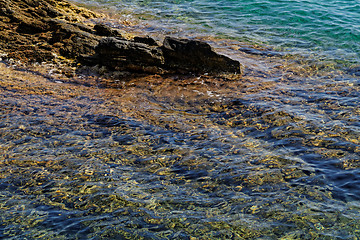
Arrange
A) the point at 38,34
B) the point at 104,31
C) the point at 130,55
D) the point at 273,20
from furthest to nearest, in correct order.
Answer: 1. the point at 273,20
2. the point at 104,31
3. the point at 38,34
4. the point at 130,55

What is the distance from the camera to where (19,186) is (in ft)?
18.9

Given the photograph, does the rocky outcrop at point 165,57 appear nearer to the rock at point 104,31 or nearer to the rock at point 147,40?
the rock at point 147,40

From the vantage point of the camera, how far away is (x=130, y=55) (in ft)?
35.0

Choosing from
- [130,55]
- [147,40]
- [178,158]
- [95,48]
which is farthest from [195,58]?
[178,158]

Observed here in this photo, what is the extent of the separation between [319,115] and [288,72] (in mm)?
3057

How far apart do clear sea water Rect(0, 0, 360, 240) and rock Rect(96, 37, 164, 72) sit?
542 millimetres

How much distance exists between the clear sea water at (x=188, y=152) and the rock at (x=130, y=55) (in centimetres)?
54

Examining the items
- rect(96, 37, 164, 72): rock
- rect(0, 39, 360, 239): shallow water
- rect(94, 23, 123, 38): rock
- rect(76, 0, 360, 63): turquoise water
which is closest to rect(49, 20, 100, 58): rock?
rect(94, 23, 123, 38): rock

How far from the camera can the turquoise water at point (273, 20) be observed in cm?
1304

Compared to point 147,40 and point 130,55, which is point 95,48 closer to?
point 130,55

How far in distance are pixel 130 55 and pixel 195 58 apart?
7.11ft

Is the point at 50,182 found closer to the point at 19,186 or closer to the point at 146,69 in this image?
the point at 19,186

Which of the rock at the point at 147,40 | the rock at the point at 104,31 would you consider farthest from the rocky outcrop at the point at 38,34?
the rock at the point at 147,40

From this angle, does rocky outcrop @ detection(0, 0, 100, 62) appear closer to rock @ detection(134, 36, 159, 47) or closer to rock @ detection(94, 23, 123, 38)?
rock @ detection(94, 23, 123, 38)
